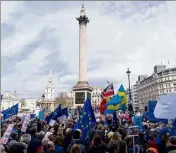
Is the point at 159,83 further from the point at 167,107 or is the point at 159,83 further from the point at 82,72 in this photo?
the point at 167,107

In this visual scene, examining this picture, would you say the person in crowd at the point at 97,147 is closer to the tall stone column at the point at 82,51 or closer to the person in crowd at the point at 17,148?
the person in crowd at the point at 17,148

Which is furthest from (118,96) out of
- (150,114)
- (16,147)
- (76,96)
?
(76,96)

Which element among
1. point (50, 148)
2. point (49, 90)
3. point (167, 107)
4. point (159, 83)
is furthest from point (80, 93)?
point (49, 90)

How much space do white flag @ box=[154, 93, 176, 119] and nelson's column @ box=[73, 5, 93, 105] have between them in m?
33.4

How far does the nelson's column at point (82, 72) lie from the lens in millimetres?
44844

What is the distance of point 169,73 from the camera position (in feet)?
391

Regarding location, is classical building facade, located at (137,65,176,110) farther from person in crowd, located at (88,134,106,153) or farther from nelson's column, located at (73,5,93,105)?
person in crowd, located at (88,134,106,153)

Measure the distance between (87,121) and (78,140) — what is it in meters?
2.51

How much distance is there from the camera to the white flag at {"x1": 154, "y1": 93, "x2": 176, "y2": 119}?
936 cm

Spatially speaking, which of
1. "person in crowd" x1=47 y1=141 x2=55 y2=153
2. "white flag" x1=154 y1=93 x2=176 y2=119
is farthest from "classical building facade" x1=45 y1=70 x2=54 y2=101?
"person in crowd" x1=47 y1=141 x2=55 y2=153

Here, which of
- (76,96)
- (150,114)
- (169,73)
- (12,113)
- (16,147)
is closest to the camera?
(16,147)

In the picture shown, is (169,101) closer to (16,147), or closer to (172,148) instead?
(172,148)

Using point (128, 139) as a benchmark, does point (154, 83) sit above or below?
above

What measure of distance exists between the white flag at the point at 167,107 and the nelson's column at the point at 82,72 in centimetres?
3343
